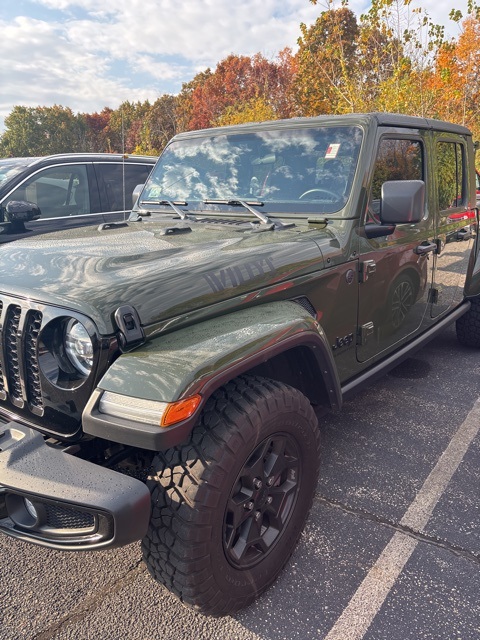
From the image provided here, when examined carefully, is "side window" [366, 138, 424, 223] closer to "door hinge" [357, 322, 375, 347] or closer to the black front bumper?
"door hinge" [357, 322, 375, 347]

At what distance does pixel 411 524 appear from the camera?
2.48m

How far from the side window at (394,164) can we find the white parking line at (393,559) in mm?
1509

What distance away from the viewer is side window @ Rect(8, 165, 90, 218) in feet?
17.0

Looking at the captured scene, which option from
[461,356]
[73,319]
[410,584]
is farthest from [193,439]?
[461,356]

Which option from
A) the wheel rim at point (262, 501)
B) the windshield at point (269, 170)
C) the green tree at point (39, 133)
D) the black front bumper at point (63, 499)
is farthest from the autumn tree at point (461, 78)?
the green tree at point (39, 133)

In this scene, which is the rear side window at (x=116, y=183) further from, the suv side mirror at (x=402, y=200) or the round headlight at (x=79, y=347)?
the round headlight at (x=79, y=347)

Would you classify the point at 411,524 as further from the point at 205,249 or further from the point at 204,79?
the point at 204,79

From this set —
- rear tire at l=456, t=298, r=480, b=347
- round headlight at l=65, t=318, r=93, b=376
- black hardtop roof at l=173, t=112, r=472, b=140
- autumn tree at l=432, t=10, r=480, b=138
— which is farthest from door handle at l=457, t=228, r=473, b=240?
autumn tree at l=432, t=10, r=480, b=138

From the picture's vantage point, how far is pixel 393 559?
226 centimetres

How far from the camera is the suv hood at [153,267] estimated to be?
1827mm

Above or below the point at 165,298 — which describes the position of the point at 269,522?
below

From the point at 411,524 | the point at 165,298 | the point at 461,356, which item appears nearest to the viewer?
the point at 165,298

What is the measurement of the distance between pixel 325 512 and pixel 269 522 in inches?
23.6

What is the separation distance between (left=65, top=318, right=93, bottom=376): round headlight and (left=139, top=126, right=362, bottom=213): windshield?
4.91 ft
